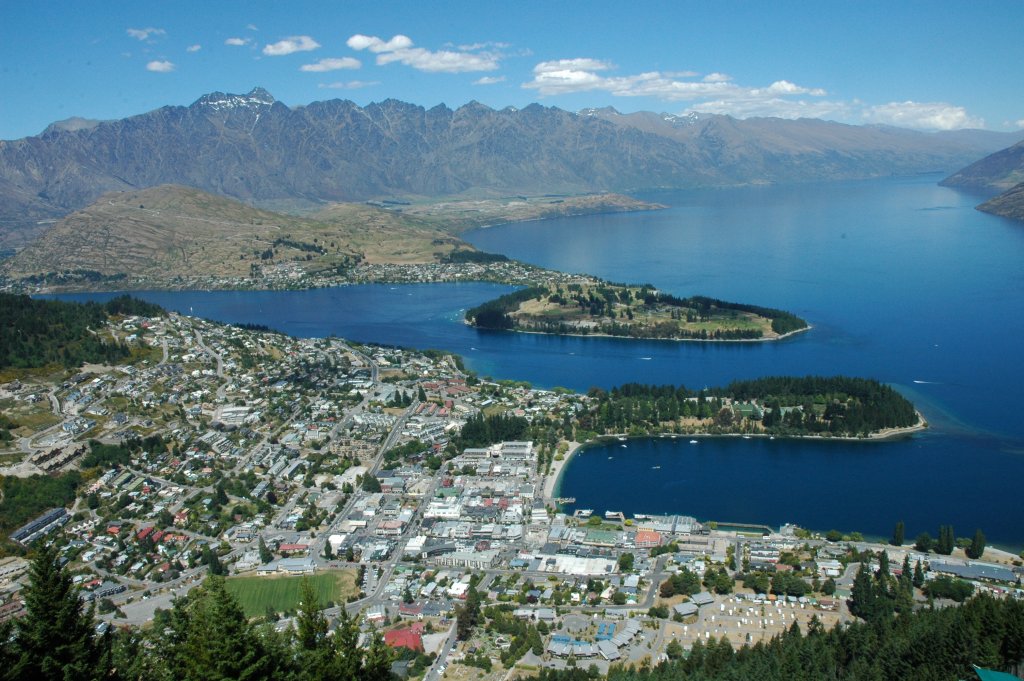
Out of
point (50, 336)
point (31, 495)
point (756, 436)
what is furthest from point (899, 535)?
point (50, 336)

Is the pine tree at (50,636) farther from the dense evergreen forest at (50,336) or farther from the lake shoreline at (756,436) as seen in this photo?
the dense evergreen forest at (50,336)

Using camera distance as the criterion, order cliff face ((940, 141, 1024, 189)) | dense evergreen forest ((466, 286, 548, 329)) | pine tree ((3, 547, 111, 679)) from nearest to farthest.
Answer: pine tree ((3, 547, 111, 679)), dense evergreen forest ((466, 286, 548, 329)), cliff face ((940, 141, 1024, 189))

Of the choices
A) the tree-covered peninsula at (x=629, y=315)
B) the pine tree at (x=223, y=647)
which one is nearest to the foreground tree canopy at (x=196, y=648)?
the pine tree at (x=223, y=647)

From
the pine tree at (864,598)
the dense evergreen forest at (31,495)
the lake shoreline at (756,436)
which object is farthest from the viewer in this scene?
the lake shoreline at (756,436)

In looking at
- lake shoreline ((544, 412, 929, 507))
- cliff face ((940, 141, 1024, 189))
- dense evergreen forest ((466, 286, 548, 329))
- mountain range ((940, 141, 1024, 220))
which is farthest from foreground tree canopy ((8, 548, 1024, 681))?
cliff face ((940, 141, 1024, 189))

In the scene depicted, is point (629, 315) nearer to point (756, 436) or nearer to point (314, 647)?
point (756, 436)

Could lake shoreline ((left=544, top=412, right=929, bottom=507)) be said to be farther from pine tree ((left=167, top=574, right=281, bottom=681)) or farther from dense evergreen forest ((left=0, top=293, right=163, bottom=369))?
dense evergreen forest ((left=0, top=293, right=163, bottom=369))

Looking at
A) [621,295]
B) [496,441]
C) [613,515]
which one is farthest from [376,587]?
[621,295]
